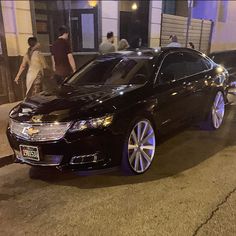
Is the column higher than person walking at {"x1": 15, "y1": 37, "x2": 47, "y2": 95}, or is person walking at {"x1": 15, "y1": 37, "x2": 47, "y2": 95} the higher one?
the column

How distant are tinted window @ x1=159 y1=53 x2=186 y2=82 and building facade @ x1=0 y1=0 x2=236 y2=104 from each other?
4.68 m

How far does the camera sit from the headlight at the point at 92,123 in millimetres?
3523

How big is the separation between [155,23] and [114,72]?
9051mm

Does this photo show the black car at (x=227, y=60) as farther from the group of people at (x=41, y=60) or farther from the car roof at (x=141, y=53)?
the group of people at (x=41, y=60)

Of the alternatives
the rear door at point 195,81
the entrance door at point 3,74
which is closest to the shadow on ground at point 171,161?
the rear door at point 195,81

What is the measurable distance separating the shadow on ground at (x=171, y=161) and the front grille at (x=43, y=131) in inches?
24.9

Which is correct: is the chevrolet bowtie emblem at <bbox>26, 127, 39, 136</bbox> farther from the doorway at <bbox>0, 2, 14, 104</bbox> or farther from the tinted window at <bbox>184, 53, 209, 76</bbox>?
the doorway at <bbox>0, 2, 14, 104</bbox>

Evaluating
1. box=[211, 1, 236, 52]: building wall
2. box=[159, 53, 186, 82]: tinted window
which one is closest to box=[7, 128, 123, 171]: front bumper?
box=[159, 53, 186, 82]: tinted window

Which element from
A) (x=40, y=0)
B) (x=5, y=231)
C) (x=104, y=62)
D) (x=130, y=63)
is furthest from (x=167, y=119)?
(x=40, y=0)

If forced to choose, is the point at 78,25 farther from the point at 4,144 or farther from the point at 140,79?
the point at 140,79

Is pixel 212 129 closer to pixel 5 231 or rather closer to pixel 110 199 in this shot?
pixel 110 199

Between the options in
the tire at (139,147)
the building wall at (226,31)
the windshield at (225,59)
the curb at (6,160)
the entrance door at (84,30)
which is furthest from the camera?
the building wall at (226,31)

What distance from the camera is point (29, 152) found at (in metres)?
3.72

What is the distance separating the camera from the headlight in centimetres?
352
